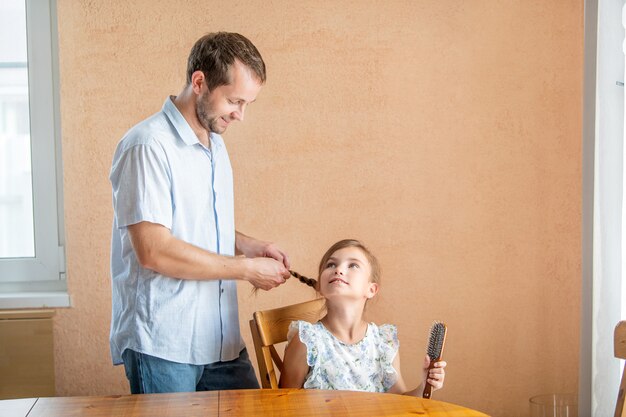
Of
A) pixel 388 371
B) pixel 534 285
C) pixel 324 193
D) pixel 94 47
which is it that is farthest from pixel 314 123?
pixel 388 371

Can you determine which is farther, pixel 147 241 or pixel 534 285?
pixel 534 285

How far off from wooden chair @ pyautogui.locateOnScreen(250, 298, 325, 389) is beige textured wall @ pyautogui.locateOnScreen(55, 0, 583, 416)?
3.34 ft

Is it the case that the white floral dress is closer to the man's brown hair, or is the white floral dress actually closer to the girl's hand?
the girl's hand

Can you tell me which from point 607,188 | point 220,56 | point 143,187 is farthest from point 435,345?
point 607,188

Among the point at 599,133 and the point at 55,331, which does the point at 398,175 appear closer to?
the point at 599,133

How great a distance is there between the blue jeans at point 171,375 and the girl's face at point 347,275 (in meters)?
0.35

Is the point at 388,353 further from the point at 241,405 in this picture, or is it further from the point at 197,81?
the point at 197,81

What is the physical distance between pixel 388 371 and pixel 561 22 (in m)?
1.90

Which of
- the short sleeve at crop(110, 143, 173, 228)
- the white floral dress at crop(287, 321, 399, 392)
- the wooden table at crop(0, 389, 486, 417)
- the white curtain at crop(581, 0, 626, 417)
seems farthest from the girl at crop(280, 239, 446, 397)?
the white curtain at crop(581, 0, 626, 417)

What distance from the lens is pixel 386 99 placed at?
11.1 ft

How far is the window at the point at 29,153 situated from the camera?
3.38 metres

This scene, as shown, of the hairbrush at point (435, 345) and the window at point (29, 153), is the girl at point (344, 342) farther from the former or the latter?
the window at point (29, 153)

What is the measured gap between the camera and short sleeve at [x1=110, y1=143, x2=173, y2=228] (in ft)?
6.76

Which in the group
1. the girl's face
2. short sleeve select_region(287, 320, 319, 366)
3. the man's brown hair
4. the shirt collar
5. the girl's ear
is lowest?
short sleeve select_region(287, 320, 319, 366)
